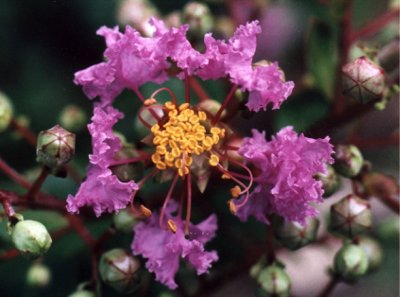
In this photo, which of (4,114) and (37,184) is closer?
(37,184)

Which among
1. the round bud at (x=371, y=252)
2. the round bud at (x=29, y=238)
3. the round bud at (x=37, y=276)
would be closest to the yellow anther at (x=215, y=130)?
the round bud at (x=29, y=238)

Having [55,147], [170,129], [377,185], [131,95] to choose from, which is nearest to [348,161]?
[377,185]

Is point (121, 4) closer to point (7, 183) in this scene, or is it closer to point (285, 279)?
point (7, 183)

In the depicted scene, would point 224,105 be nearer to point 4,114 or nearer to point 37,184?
point 37,184

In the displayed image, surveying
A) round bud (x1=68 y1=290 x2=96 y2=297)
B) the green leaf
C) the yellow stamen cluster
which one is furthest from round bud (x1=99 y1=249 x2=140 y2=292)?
the green leaf

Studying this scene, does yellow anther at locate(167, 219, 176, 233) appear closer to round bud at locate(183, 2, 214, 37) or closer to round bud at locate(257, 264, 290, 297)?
round bud at locate(257, 264, 290, 297)
